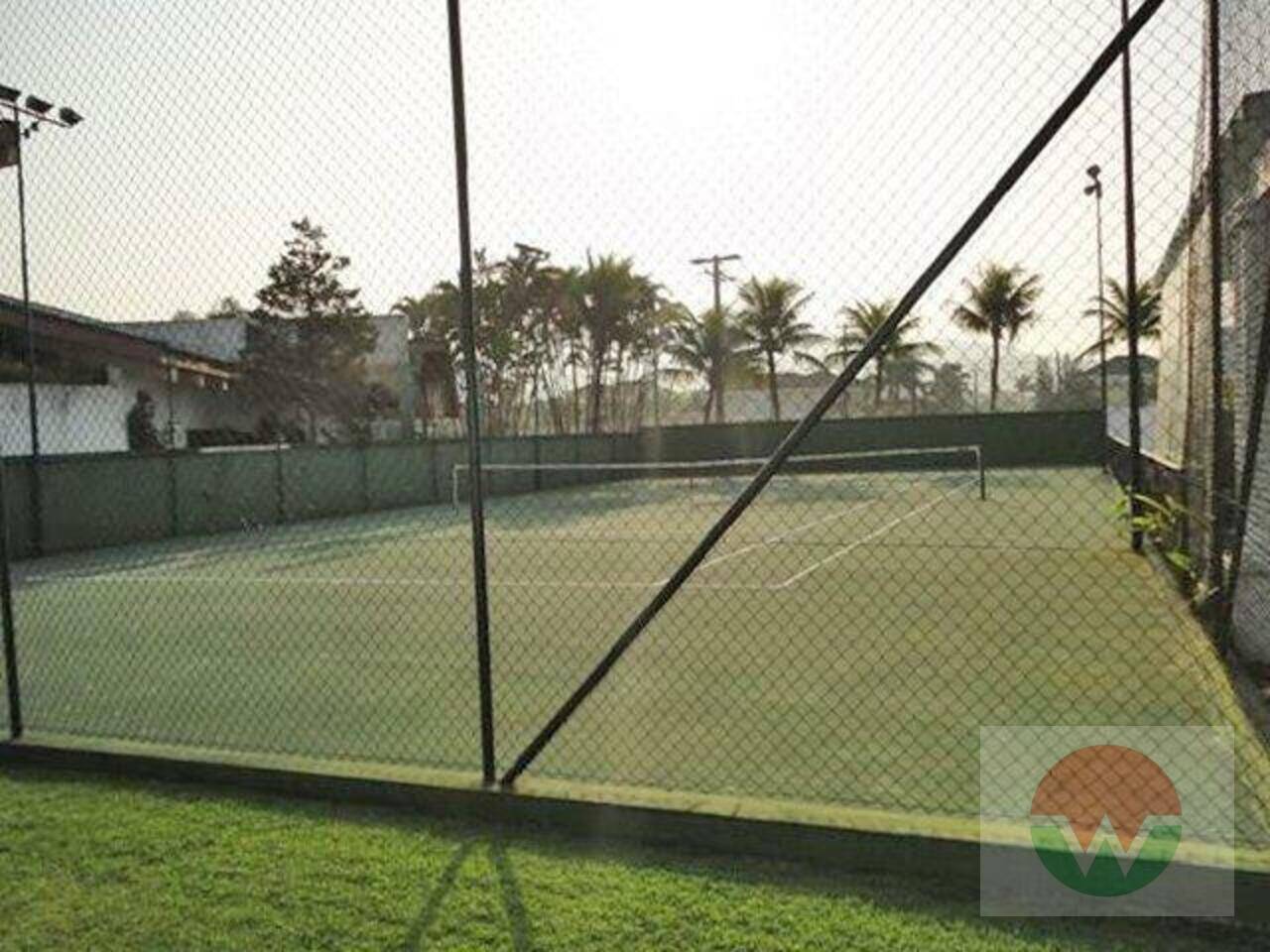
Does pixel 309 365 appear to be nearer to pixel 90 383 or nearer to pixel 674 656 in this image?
pixel 90 383

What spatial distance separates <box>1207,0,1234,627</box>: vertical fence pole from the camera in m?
5.11

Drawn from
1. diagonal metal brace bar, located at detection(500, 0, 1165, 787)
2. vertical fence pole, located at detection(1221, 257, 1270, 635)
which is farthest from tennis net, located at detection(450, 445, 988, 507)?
diagonal metal brace bar, located at detection(500, 0, 1165, 787)

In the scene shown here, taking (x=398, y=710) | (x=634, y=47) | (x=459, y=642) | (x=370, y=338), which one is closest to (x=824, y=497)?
(x=370, y=338)

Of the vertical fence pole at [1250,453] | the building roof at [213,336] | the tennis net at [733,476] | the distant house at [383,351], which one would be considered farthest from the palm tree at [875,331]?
the building roof at [213,336]

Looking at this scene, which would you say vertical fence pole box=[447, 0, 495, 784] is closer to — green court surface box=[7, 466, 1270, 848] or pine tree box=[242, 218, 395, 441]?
green court surface box=[7, 466, 1270, 848]

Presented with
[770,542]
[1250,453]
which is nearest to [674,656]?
[1250,453]

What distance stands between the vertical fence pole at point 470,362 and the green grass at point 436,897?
1.58 feet

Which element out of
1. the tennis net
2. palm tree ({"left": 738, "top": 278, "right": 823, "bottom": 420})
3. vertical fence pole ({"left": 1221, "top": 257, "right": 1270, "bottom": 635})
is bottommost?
the tennis net

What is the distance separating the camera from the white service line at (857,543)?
10290 millimetres

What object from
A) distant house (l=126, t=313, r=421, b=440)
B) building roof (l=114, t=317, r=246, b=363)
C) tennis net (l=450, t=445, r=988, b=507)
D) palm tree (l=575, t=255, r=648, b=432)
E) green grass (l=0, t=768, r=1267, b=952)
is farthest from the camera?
palm tree (l=575, t=255, r=648, b=432)

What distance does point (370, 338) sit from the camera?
85.4 ft

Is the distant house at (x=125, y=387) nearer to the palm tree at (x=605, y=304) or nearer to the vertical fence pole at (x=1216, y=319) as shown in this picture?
the palm tree at (x=605, y=304)

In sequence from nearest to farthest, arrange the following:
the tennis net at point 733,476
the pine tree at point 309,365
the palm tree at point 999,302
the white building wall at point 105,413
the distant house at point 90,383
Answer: the palm tree at point 999,302 < the white building wall at point 105,413 < the distant house at point 90,383 < the tennis net at point 733,476 < the pine tree at point 309,365

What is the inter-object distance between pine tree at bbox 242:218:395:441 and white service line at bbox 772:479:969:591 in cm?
1342
